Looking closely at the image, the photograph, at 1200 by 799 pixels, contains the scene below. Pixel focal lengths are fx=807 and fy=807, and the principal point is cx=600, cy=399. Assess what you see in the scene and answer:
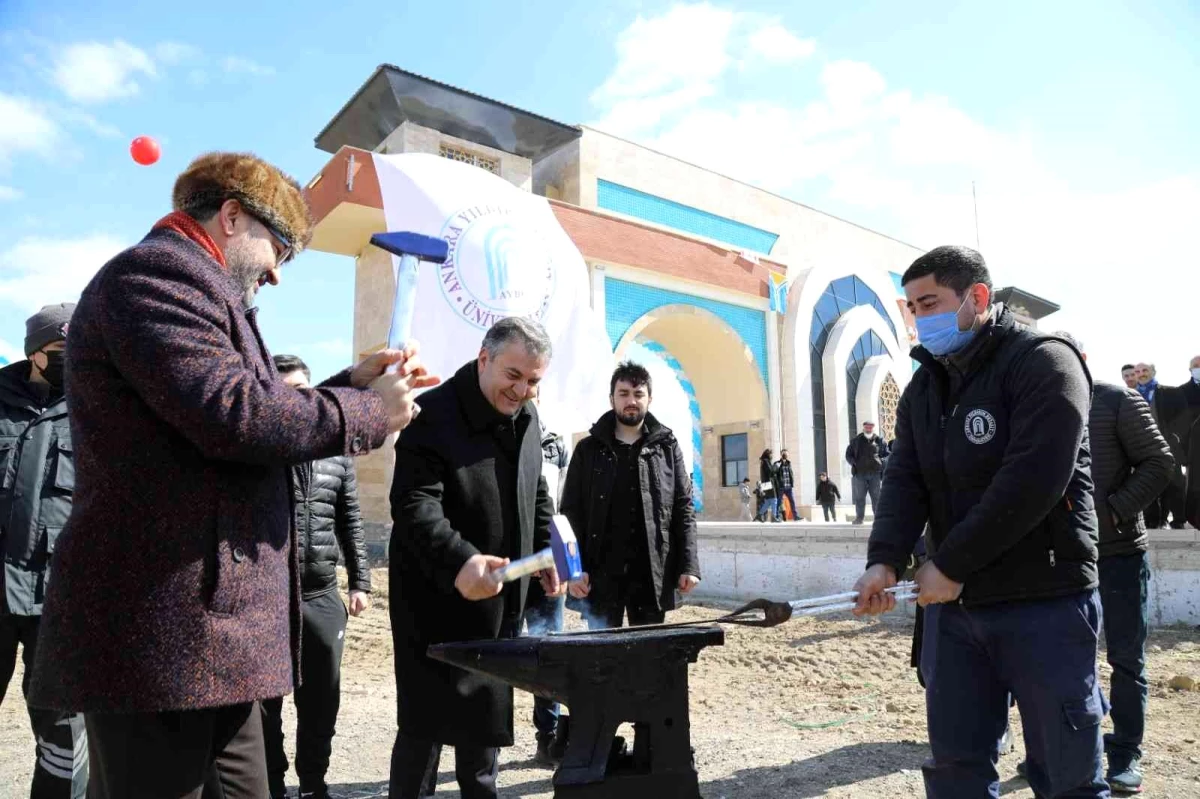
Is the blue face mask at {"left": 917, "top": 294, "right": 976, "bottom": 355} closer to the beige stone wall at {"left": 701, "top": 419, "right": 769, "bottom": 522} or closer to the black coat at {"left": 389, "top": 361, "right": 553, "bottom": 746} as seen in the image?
the black coat at {"left": 389, "top": 361, "right": 553, "bottom": 746}

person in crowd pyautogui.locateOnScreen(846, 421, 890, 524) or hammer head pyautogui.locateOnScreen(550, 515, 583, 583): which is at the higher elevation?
person in crowd pyautogui.locateOnScreen(846, 421, 890, 524)

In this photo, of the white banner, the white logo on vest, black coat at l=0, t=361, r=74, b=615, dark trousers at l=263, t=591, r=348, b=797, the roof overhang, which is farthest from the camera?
the roof overhang

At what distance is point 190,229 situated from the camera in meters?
1.61

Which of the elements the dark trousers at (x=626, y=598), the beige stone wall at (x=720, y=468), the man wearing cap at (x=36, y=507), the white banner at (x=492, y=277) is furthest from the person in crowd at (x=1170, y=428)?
the beige stone wall at (x=720, y=468)

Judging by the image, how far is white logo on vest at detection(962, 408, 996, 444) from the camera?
236cm

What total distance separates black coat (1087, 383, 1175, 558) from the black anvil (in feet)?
8.57

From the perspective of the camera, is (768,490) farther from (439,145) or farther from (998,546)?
(998,546)

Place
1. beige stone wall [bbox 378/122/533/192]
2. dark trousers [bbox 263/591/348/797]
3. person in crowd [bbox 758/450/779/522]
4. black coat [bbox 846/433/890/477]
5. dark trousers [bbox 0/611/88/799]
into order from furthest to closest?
person in crowd [bbox 758/450/779/522] → beige stone wall [bbox 378/122/533/192] → black coat [bbox 846/433/890/477] → dark trousers [bbox 263/591/348/797] → dark trousers [bbox 0/611/88/799]

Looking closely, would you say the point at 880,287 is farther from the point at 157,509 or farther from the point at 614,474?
the point at 157,509

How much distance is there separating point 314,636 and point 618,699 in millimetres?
2052

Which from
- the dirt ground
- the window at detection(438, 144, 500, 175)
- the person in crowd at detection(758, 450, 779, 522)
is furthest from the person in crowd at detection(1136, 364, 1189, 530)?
the window at detection(438, 144, 500, 175)

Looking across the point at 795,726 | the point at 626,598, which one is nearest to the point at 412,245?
the point at 626,598

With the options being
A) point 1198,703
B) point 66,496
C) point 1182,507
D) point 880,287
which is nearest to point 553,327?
point 66,496

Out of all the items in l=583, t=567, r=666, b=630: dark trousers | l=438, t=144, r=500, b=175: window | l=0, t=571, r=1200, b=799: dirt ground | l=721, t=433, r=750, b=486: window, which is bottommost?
l=0, t=571, r=1200, b=799: dirt ground
